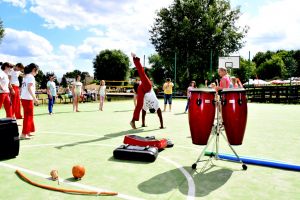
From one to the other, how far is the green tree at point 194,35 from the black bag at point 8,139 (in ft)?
136

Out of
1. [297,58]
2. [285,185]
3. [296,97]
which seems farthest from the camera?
[297,58]

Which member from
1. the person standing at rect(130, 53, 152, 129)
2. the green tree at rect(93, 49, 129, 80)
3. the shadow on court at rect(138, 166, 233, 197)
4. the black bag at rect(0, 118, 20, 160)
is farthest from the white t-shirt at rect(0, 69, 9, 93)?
the green tree at rect(93, 49, 129, 80)

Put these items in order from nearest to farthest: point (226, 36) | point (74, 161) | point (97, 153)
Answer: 1. point (74, 161)
2. point (97, 153)
3. point (226, 36)

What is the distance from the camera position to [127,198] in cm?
435

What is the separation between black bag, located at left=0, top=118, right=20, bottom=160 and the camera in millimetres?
6242

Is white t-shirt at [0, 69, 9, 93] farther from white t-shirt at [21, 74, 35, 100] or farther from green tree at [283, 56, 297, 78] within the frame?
green tree at [283, 56, 297, 78]

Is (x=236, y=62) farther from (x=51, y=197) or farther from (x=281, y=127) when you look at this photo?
(x=51, y=197)

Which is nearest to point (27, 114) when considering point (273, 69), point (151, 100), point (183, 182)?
point (151, 100)

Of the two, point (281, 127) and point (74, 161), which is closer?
point (74, 161)

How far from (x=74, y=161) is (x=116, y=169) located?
1118mm

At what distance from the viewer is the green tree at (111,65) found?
86775 mm

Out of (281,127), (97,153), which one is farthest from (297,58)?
(97,153)

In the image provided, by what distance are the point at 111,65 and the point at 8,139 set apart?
269 ft

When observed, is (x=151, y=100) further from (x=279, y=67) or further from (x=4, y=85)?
(x=279, y=67)
